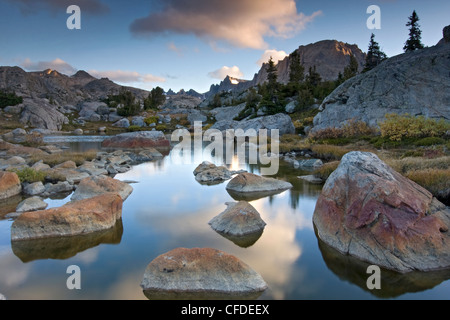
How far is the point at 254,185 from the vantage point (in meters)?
15.9

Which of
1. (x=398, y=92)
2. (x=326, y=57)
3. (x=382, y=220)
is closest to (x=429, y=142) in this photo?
(x=398, y=92)

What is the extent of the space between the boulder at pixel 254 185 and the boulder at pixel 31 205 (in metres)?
9.10

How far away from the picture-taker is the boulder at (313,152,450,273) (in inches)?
299

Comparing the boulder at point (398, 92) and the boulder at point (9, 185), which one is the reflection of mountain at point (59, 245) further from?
the boulder at point (398, 92)

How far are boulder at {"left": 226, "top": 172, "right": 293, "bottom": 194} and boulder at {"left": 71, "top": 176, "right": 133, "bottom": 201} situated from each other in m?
5.88

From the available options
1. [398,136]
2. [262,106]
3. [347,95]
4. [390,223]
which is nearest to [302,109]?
[262,106]

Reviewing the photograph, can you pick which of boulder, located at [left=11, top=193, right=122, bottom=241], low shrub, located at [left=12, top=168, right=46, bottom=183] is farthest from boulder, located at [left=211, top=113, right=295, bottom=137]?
boulder, located at [left=11, top=193, right=122, bottom=241]

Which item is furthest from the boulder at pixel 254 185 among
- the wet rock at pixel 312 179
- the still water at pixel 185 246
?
the wet rock at pixel 312 179

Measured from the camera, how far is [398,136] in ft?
78.1

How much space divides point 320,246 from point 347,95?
33620 mm

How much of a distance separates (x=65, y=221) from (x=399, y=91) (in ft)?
116

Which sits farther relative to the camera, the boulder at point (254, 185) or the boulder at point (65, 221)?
the boulder at point (254, 185)

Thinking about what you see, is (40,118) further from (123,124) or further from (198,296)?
(198,296)

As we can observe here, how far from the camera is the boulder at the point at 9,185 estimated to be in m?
14.0
